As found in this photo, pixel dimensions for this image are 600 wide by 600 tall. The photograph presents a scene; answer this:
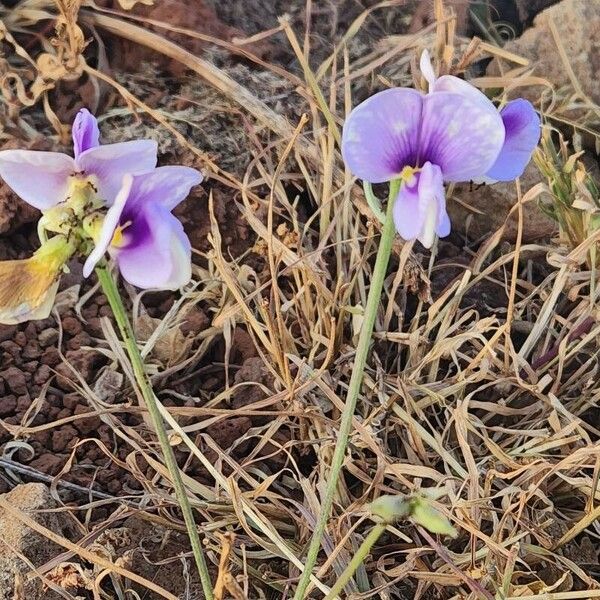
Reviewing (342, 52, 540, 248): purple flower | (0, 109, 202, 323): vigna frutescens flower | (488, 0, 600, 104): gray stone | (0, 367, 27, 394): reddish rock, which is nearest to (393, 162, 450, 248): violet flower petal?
(342, 52, 540, 248): purple flower

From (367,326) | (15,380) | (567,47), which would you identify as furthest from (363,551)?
(567,47)

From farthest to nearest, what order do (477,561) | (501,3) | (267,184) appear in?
(501,3) < (267,184) < (477,561)

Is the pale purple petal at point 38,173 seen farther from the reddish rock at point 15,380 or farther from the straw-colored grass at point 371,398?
the reddish rock at point 15,380

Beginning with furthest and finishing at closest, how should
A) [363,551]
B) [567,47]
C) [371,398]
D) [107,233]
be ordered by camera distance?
[567,47] → [371,398] → [363,551] → [107,233]

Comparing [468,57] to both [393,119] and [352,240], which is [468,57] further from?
[393,119]

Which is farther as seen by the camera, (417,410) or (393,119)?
(417,410)

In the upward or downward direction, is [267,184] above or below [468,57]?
below

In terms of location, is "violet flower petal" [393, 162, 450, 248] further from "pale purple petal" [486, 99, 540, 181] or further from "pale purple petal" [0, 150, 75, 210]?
"pale purple petal" [0, 150, 75, 210]

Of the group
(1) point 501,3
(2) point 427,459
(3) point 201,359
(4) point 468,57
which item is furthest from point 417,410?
(1) point 501,3

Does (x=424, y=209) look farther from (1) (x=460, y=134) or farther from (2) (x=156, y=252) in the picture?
(2) (x=156, y=252)
